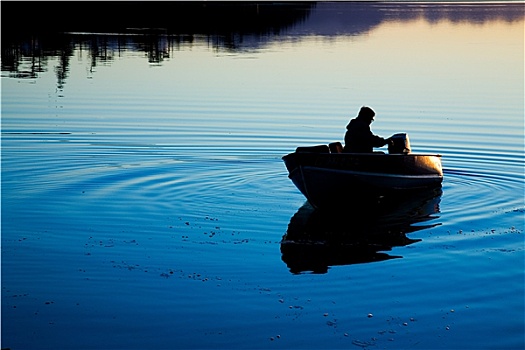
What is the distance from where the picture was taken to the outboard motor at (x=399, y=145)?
18.1 m

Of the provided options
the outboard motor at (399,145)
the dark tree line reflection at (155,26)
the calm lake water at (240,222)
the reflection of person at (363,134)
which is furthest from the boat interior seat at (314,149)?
the dark tree line reflection at (155,26)

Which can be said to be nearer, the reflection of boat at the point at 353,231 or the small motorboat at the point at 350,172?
the reflection of boat at the point at 353,231

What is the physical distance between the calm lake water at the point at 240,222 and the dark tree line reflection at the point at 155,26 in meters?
6.32

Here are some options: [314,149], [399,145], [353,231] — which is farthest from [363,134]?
[353,231]

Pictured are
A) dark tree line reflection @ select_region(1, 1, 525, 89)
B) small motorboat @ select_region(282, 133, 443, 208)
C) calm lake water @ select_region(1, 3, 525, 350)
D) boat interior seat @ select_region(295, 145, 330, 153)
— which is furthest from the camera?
dark tree line reflection @ select_region(1, 1, 525, 89)

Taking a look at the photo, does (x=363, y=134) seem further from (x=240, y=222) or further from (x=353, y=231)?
(x=240, y=222)

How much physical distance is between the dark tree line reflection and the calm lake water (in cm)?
632

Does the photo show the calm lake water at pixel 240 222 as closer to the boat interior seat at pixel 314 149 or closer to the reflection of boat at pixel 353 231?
the reflection of boat at pixel 353 231

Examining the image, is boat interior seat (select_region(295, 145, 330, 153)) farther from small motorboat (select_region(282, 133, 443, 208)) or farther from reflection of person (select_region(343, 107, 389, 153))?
reflection of person (select_region(343, 107, 389, 153))

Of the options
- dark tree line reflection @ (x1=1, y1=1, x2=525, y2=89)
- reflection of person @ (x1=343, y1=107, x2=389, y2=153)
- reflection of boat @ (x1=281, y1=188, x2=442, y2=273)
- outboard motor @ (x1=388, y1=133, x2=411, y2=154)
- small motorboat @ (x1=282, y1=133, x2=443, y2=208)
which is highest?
dark tree line reflection @ (x1=1, y1=1, x2=525, y2=89)

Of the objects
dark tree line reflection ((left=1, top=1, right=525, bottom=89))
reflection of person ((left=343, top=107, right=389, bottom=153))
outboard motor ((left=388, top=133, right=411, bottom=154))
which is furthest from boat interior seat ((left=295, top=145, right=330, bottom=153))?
dark tree line reflection ((left=1, top=1, right=525, bottom=89))

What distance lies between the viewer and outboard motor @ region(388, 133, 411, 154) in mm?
18062

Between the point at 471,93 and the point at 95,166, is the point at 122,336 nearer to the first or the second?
the point at 95,166

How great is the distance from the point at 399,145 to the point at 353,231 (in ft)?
10.9
